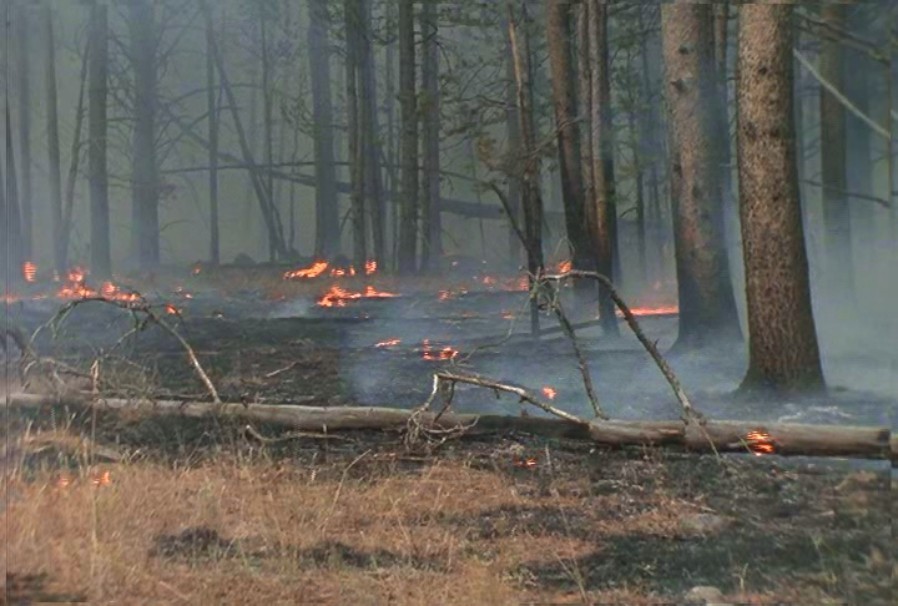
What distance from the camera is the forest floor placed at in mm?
3869

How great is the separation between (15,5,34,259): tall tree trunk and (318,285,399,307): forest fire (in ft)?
3.55

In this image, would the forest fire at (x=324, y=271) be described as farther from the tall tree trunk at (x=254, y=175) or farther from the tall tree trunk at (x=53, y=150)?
the tall tree trunk at (x=53, y=150)

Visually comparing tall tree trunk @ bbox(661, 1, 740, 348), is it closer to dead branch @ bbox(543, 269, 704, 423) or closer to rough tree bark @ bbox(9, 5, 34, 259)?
dead branch @ bbox(543, 269, 704, 423)

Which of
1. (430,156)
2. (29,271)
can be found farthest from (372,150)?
(29,271)

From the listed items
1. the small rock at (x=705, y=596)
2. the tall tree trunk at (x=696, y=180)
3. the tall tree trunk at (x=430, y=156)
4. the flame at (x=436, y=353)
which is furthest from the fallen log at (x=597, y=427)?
the tall tree trunk at (x=430, y=156)

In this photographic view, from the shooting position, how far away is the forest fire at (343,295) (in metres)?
4.20

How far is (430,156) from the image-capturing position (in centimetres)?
418

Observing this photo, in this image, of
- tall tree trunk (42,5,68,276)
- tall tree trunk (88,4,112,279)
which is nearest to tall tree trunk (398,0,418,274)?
tall tree trunk (88,4,112,279)

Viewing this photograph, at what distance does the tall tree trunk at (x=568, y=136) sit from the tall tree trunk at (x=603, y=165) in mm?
42

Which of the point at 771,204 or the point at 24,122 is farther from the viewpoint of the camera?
the point at 24,122

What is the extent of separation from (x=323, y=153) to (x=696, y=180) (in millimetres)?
1258

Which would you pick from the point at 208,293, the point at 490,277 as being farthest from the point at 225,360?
the point at 490,277

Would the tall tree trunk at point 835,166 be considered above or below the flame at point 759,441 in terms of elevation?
above

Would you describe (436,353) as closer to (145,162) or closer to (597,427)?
(597,427)
